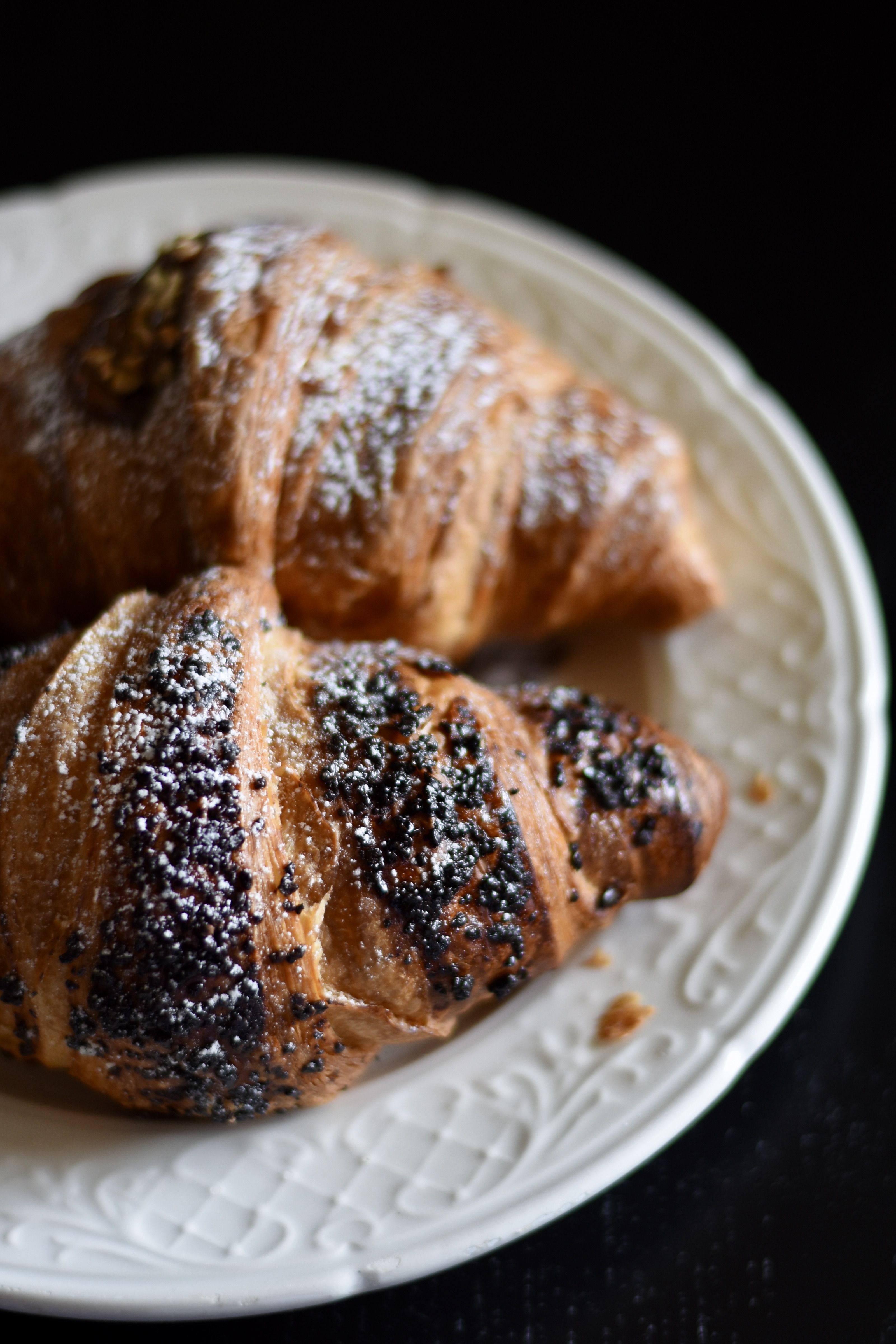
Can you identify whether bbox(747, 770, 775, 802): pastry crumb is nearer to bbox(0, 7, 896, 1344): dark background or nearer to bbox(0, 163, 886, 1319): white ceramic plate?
bbox(0, 163, 886, 1319): white ceramic plate

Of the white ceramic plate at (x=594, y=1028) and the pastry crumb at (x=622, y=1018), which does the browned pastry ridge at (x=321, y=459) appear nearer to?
the white ceramic plate at (x=594, y=1028)

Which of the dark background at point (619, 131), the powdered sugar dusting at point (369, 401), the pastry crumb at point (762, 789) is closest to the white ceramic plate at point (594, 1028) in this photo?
the pastry crumb at point (762, 789)

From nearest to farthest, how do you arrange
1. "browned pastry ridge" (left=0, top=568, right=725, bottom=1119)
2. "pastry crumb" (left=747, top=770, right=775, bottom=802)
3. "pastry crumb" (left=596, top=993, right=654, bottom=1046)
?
"browned pastry ridge" (left=0, top=568, right=725, bottom=1119) < "pastry crumb" (left=596, top=993, right=654, bottom=1046) < "pastry crumb" (left=747, top=770, right=775, bottom=802)

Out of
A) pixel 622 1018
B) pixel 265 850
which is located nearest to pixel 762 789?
pixel 622 1018

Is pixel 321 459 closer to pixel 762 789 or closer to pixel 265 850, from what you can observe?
pixel 265 850

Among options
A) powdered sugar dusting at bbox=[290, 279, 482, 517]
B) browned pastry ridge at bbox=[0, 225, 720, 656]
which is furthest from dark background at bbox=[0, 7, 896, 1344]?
powdered sugar dusting at bbox=[290, 279, 482, 517]

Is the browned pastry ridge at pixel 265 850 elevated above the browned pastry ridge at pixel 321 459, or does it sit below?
below
